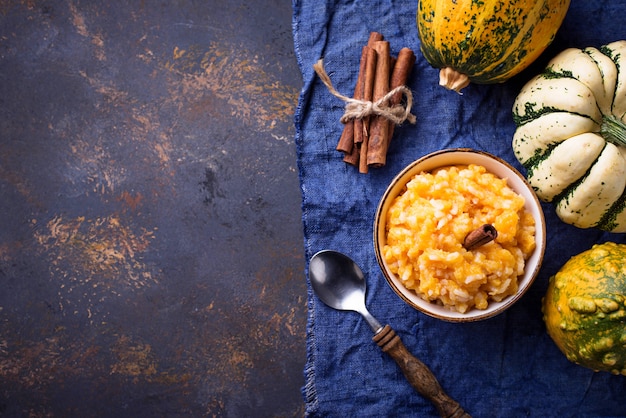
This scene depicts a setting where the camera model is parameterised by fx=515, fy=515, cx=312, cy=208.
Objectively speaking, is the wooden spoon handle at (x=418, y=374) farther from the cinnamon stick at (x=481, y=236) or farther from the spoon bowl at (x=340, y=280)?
the cinnamon stick at (x=481, y=236)

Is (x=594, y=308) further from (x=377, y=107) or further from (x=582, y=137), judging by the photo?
(x=377, y=107)

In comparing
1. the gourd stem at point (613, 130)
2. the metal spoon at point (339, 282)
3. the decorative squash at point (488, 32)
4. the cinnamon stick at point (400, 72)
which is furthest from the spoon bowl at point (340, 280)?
the gourd stem at point (613, 130)

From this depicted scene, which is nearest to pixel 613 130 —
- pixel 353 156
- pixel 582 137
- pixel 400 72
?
pixel 582 137

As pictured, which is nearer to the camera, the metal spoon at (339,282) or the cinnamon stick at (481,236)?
the cinnamon stick at (481,236)

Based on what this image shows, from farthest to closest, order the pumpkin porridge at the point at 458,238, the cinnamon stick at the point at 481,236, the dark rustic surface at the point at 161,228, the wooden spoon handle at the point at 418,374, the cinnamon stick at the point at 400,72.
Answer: the dark rustic surface at the point at 161,228, the cinnamon stick at the point at 400,72, the wooden spoon handle at the point at 418,374, the pumpkin porridge at the point at 458,238, the cinnamon stick at the point at 481,236

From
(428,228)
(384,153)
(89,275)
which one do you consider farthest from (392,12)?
(89,275)

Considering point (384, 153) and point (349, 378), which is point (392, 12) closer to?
point (384, 153)
